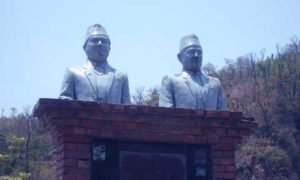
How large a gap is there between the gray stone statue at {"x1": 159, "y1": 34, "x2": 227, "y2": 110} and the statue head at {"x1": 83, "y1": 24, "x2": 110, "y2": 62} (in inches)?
35.2

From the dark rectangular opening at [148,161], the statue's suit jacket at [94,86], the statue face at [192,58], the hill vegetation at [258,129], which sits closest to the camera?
the dark rectangular opening at [148,161]

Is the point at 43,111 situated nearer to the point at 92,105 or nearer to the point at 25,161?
the point at 92,105

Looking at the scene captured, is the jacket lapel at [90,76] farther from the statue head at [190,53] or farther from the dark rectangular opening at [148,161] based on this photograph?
the statue head at [190,53]

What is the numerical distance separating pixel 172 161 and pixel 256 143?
26.0 meters

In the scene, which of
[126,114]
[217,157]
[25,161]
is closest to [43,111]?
[126,114]

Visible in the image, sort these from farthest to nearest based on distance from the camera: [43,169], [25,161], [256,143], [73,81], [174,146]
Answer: [256,143], [43,169], [25,161], [73,81], [174,146]

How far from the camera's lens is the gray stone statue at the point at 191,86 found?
730cm

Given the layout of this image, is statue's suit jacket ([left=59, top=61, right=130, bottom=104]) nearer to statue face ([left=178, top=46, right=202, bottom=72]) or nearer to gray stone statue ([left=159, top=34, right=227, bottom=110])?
gray stone statue ([left=159, top=34, right=227, bottom=110])

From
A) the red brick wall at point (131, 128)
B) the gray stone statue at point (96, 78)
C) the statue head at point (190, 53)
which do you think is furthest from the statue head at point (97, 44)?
the red brick wall at point (131, 128)

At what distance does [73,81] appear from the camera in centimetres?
691

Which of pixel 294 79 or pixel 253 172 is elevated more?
pixel 294 79

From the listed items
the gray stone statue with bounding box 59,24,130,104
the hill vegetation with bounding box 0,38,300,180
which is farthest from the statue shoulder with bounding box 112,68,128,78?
the hill vegetation with bounding box 0,38,300,180

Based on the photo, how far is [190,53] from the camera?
25.3ft

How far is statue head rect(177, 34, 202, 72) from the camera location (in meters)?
7.68
